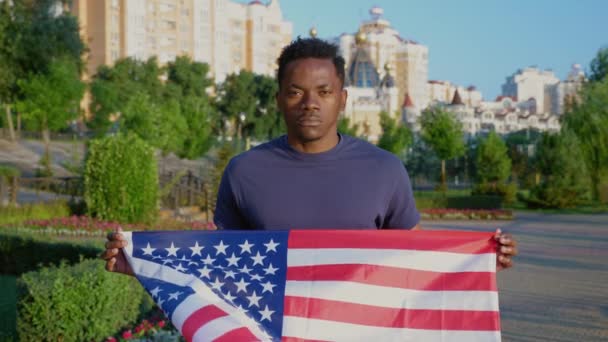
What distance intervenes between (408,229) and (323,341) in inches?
21.3

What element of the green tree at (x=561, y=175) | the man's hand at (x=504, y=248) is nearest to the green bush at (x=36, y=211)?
the man's hand at (x=504, y=248)

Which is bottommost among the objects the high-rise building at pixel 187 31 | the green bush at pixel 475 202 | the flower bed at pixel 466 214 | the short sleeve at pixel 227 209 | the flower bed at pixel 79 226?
the flower bed at pixel 466 214

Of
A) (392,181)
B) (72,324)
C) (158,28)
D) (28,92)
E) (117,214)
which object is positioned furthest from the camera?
Answer: (158,28)

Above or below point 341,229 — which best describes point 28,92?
above

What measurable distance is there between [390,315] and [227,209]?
75 cm

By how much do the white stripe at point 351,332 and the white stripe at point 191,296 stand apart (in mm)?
127

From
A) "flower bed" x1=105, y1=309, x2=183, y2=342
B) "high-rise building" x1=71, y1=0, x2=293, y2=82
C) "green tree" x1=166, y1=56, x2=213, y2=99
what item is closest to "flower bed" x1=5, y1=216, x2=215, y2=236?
"flower bed" x1=105, y1=309, x2=183, y2=342

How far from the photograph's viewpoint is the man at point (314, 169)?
2875 millimetres

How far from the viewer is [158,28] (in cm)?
8475

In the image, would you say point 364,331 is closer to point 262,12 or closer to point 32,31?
point 32,31

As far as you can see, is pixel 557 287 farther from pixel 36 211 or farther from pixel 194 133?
pixel 194 133

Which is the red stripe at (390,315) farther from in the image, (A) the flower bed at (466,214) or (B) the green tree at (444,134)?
(B) the green tree at (444,134)

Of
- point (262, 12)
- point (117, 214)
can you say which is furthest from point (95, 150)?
point (262, 12)

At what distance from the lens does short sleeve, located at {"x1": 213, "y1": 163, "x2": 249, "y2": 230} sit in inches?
119
